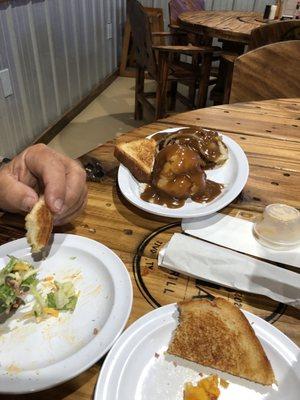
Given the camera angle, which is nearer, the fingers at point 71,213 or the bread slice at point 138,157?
the fingers at point 71,213

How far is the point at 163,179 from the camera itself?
91 cm

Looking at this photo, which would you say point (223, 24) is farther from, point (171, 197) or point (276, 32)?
point (171, 197)

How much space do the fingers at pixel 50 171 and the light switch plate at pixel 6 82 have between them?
1.95 metres

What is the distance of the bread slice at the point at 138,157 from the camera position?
971mm

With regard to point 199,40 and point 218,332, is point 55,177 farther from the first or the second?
point 199,40

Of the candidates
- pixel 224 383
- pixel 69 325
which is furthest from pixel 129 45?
pixel 224 383

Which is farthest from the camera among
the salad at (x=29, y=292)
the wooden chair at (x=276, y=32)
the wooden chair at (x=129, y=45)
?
the wooden chair at (x=129, y=45)

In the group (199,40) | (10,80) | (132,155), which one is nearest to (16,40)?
(10,80)

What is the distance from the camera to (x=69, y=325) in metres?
0.58

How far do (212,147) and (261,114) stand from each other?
551 millimetres

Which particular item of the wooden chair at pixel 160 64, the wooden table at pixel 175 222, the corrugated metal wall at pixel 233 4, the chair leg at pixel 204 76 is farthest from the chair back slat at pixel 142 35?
the corrugated metal wall at pixel 233 4

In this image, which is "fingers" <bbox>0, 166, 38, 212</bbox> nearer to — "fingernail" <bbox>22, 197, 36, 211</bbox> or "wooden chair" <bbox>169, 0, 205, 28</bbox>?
"fingernail" <bbox>22, 197, 36, 211</bbox>

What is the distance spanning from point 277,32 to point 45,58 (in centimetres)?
200

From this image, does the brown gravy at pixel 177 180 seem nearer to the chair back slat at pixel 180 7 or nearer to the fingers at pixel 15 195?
the fingers at pixel 15 195
